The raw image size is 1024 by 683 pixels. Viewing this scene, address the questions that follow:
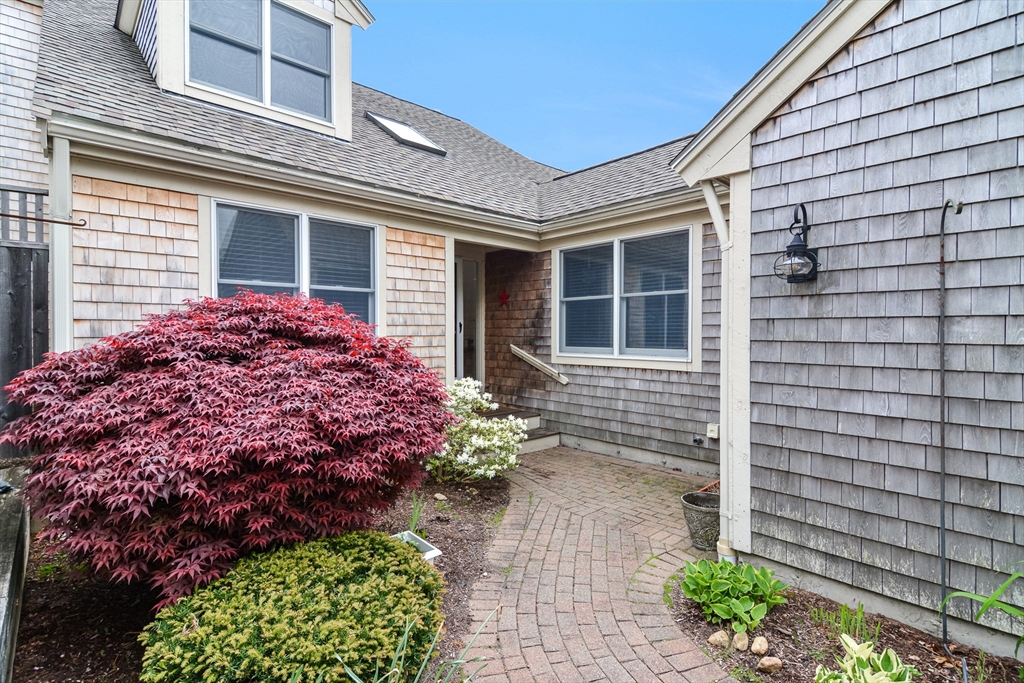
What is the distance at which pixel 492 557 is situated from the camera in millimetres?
3713

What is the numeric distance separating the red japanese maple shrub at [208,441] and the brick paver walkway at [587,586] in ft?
3.46

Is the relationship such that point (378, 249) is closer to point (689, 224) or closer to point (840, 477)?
point (689, 224)

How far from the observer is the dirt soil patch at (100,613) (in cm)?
241

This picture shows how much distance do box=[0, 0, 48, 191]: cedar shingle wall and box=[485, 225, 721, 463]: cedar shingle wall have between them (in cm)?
563

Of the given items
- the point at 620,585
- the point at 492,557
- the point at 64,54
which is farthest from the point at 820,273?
the point at 64,54

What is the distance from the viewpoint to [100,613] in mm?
2859

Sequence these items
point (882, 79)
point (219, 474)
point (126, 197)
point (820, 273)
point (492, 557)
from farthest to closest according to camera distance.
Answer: point (126, 197) → point (492, 557) → point (820, 273) → point (882, 79) → point (219, 474)

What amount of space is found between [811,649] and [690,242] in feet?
13.6

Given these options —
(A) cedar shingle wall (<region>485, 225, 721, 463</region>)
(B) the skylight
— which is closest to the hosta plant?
(A) cedar shingle wall (<region>485, 225, 721, 463</region>)

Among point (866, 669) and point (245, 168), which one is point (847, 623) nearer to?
point (866, 669)

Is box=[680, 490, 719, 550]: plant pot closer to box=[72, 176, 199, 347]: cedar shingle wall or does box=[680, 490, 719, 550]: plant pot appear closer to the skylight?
box=[72, 176, 199, 347]: cedar shingle wall

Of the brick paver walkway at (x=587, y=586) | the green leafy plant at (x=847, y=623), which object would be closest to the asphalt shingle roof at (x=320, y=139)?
the brick paver walkway at (x=587, y=586)

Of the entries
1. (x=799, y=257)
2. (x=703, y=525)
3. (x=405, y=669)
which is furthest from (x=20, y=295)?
(x=799, y=257)

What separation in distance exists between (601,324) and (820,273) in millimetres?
3566
